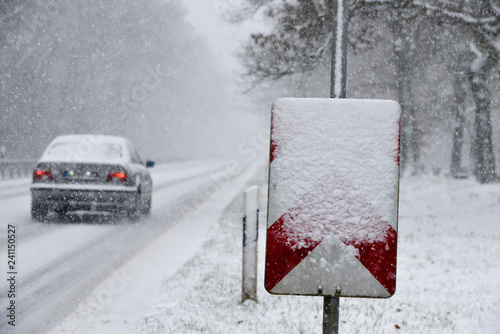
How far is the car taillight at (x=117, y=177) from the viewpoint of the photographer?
33.6 ft

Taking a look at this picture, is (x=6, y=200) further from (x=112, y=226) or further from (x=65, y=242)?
(x=65, y=242)

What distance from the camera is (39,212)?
10539mm

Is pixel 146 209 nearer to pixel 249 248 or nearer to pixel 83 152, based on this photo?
pixel 83 152

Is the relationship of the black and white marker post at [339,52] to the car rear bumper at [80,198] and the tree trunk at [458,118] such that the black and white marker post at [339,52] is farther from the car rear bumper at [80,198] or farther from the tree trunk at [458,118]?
the tree trunk at [458,118]

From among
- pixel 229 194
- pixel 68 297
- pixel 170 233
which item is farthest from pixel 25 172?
pixel 68 297

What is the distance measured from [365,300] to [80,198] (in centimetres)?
648

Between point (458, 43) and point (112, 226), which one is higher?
point (458, 43)

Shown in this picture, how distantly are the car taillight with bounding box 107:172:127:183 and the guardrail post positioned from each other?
5638 mm

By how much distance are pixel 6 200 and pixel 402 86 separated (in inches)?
683

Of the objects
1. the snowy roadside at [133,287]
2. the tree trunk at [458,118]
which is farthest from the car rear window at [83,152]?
the tree trunk at [458,118]

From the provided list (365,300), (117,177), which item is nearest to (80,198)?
(117,177)

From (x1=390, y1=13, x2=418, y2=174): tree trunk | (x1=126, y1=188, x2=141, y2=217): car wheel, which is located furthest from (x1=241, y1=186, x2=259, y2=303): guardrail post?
(x1=390, y1=13, x2=418, y2=174): tree trunk

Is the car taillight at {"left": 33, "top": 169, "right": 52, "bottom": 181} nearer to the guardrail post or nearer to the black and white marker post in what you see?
the guardrail post

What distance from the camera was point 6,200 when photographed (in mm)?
13992
